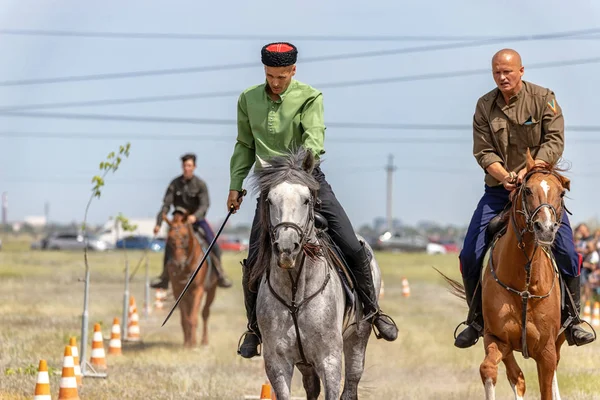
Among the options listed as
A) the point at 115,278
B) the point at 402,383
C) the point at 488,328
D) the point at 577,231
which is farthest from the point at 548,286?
the point at 115,278

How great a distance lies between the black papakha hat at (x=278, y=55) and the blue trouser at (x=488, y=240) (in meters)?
2.55

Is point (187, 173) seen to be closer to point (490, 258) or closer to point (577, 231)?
point (490, 258)

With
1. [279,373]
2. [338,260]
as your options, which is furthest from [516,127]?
[279,373]

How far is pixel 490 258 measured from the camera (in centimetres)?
1124

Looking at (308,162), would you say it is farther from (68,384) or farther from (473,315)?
(68,384)

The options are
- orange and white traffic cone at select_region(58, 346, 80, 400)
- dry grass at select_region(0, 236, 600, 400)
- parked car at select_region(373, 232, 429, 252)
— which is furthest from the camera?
parked car at select_region(373, 232, 429, 252)

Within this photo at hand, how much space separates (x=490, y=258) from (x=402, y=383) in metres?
4.88

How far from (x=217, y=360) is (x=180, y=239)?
3269mm

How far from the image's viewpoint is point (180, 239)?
68.1 feet

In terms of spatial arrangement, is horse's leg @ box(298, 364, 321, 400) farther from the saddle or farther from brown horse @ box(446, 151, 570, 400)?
brown horse @ box(446, 151, 570, 400)

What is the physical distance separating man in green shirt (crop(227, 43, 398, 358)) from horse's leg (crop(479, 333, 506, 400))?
1.41m

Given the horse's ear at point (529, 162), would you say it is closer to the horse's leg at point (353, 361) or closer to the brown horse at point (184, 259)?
the horse's leg at point (353, 361)

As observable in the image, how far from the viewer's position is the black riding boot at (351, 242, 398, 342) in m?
10.9

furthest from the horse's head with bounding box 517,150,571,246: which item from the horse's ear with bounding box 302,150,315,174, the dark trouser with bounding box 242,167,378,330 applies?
the horse's ear with bounding box 302,150,315,174
